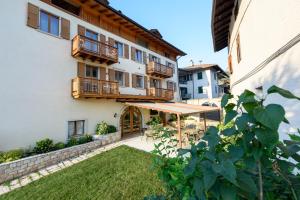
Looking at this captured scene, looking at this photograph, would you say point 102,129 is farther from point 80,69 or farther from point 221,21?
point 221,21

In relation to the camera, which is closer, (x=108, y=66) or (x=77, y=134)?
(x=77, y=134)

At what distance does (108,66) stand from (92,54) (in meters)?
2.75

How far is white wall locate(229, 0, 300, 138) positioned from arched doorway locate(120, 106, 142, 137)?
14.1m

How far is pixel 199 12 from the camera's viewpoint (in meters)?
9.80

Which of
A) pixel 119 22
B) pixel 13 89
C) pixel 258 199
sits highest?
pixel 119 22

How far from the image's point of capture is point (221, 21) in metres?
11.0

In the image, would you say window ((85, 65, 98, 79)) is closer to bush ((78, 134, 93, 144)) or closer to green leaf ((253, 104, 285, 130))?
bush ((78, 134, 93, 144))

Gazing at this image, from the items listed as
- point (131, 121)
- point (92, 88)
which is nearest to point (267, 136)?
point (92, 88)

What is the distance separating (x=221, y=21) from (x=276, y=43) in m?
7.63

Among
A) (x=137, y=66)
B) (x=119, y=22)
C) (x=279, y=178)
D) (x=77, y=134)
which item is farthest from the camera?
(x=137, y=66)

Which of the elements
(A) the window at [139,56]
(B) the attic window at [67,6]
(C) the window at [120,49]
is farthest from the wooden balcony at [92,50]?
(A) the window at [139,56]

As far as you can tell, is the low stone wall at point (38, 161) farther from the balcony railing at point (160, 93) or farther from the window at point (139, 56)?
the window at point (139, 56)

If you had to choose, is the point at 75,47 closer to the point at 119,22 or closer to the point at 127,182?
the point at 119,22

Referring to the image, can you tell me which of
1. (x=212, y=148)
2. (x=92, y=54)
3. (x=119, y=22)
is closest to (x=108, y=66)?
(x=92, y=54)
